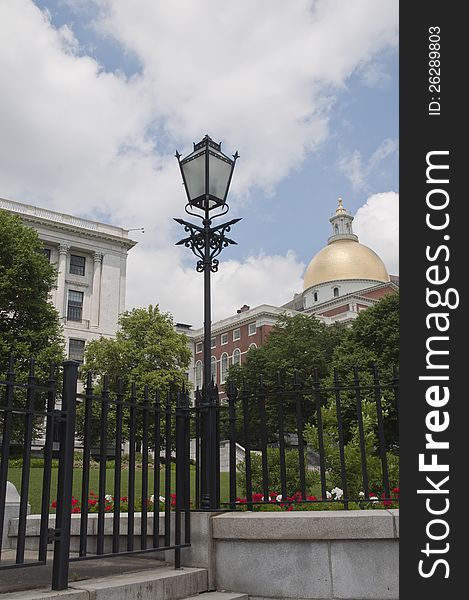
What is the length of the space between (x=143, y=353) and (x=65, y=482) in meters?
37.8

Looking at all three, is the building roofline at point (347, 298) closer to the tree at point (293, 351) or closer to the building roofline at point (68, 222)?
the tree at point (293, 351)

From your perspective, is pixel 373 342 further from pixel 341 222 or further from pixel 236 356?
pixel 341 222

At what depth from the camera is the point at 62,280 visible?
55.8m

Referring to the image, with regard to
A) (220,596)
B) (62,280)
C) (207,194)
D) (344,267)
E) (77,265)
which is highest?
(344,267)

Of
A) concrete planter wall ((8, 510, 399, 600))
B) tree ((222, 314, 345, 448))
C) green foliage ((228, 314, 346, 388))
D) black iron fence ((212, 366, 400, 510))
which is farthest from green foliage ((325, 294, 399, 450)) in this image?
concrete planter wall ((8, 510, 399, 600))

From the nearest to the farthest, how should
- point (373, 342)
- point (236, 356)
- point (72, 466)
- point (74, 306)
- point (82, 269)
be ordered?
point (72, 466) < point (373, 342) < point (74, 306) < point (82, 269) < point (236, 356)

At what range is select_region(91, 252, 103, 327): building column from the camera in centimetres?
5669

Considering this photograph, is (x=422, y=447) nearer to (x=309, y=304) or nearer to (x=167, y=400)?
(x=167, y=400)

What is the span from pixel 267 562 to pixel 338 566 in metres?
0.66

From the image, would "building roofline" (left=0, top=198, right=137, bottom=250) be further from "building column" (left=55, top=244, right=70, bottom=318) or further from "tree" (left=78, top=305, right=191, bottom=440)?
"tree" (left=78, top=305, right=191, bottom=440)

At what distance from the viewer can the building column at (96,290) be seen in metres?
56.7

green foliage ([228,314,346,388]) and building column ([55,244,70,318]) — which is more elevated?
building column ([55,244,70,318])

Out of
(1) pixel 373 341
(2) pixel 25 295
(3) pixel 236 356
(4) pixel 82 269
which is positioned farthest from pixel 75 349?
(3) pixel 236 356

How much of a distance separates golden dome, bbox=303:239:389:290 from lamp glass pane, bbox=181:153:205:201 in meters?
73.3
